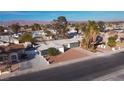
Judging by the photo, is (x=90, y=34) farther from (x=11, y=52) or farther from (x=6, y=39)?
(x=6, y=39)

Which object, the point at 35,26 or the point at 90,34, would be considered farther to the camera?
the point at 90,34

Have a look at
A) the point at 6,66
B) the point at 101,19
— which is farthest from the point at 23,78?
the point at 101,19

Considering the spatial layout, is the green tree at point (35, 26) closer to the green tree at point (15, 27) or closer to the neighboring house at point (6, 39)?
the green tree at point (15, 27)

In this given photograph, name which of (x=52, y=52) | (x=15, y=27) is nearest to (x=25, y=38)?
(x=15, y=27)

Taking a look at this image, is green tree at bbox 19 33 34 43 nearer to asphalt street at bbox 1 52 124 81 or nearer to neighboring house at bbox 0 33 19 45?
neighboring house at bbox 0 33 19 45

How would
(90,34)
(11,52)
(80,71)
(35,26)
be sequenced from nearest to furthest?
(11,52) < (80,71) < (35,26) < (90,34)

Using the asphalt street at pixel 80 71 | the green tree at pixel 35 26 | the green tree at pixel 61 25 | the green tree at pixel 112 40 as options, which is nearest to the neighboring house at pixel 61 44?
the green tree at pixel 61 25
